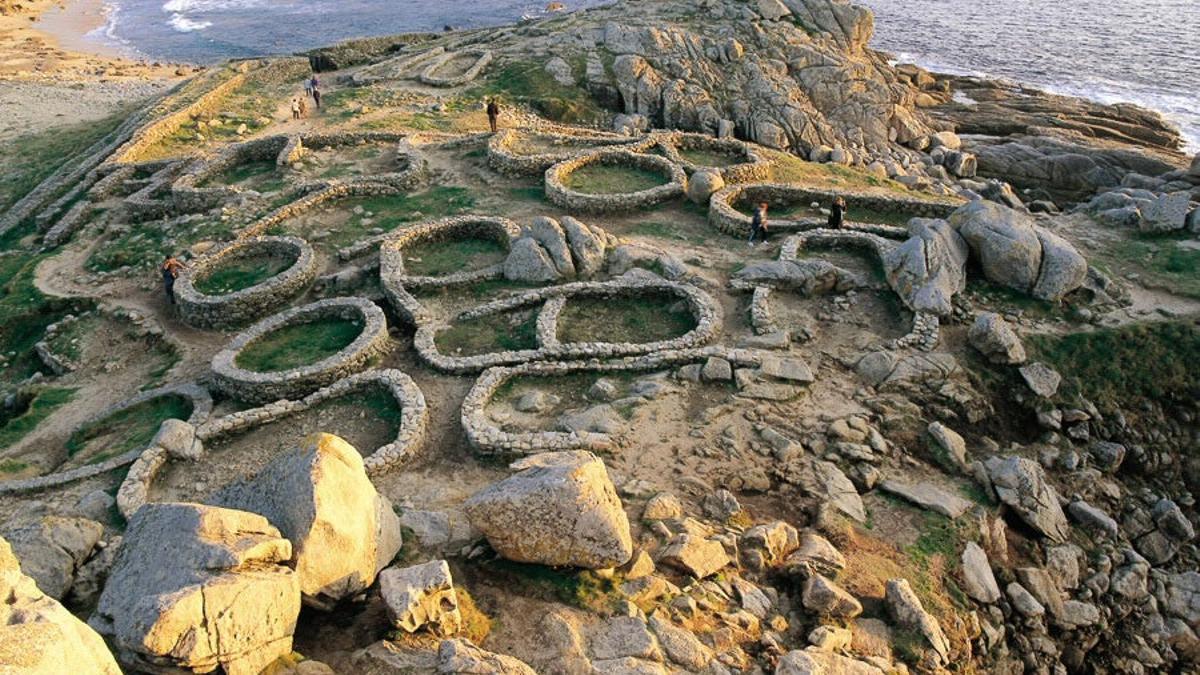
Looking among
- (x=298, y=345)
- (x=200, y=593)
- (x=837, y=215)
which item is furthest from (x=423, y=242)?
(x=200, y=593)

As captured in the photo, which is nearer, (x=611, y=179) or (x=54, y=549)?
(x=54, y=549)

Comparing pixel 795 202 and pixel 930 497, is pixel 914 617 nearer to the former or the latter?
pixel 930 497

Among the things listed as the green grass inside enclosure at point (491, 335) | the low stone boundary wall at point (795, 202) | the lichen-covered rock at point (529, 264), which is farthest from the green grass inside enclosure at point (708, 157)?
the green grass inside enclosure at point (491, 335)

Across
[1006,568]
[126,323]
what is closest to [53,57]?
[126,323]

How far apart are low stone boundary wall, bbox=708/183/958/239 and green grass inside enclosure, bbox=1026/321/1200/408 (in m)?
6.11

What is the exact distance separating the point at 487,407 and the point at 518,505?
6.13 metres

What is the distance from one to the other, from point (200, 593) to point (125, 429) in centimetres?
1191

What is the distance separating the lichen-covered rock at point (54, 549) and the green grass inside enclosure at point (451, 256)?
12091 millimetres

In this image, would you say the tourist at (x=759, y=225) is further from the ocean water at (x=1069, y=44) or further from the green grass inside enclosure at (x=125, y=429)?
the ocean water at (x=1069, y=44)

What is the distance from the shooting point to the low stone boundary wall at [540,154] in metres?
28.5

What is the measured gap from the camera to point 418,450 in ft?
50.8

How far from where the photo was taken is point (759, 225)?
23766mm

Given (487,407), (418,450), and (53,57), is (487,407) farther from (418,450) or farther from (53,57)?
(53,57)

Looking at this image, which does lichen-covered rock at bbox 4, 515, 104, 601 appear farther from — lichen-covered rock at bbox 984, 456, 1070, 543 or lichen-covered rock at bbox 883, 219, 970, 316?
lichen-covered rock at bbox 883, 219, 970, 316
